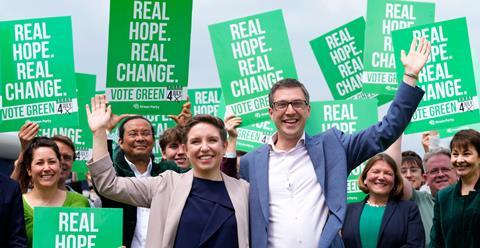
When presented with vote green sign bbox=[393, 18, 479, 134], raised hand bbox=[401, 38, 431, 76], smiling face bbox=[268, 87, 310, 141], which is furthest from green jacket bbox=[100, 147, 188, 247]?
vote green sign bbox=[393, 18, 479, 134]

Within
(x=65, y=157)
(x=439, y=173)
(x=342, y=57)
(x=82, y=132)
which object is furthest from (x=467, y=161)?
(x=82, y=132)

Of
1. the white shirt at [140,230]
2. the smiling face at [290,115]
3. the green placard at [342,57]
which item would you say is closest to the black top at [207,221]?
the smiling face at [290,115]

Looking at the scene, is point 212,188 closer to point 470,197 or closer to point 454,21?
point 470,197

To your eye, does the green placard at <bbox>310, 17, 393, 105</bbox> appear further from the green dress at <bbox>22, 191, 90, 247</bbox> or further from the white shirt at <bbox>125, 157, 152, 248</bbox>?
the green dress at <bbox>22, 191, 90, 247</bbox>

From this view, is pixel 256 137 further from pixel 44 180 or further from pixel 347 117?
pixel 44 180

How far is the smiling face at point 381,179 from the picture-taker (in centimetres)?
770

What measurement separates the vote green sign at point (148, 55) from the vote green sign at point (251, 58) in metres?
0.61

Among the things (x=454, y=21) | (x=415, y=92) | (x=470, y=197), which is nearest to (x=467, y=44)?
(x=454, y=21)

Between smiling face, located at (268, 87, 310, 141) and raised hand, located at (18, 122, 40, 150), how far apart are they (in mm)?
2905

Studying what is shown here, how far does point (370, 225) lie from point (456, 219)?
103 cm

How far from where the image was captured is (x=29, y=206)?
6965 mm

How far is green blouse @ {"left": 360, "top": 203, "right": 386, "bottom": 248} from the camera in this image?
7531mm

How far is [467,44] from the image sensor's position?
31.2 ft

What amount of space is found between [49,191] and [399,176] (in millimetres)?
2827
